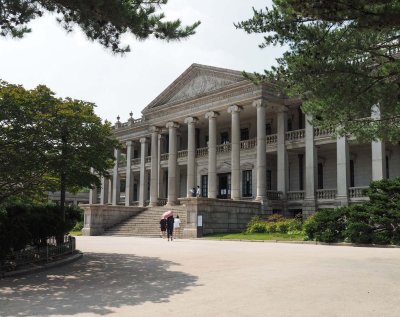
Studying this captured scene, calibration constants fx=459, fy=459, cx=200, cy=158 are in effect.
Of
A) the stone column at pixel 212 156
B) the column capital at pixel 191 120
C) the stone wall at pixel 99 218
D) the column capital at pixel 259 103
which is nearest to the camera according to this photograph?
the column capital at pixel 259 103

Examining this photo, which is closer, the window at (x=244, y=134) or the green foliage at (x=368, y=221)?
the green foliage at (x=368, y=221)

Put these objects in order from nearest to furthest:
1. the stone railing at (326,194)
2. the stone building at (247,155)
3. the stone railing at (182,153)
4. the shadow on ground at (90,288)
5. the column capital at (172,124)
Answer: the shadow on ground at (90,288)
the stone building at (247,155)
the stone railing at (326,194)
the column capital at (172,124)
the stone railing at (182,153)

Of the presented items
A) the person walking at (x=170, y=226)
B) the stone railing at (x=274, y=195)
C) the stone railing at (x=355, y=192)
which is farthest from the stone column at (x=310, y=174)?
the person walking at (x=170, y=226)

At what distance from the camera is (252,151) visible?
120 ft

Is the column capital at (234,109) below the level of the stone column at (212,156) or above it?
above

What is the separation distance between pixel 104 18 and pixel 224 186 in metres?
31.3

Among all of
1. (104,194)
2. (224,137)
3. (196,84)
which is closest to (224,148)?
(224,137)

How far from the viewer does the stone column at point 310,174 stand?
1221 inches

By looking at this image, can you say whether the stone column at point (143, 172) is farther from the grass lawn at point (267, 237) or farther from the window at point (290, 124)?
the grass lawn at point (267, 237)

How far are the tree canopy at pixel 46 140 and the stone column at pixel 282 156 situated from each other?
817 inches

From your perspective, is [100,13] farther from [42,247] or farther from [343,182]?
[343,182]

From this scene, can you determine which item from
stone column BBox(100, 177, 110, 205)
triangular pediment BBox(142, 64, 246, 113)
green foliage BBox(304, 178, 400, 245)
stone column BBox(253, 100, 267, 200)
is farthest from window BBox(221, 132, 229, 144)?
green foliage BBox(304, 178, 400, 245)

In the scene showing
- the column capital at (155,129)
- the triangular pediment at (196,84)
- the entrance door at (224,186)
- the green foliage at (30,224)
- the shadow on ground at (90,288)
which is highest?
the triangular pediment at (196,84)

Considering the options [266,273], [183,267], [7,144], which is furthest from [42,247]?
[266,273]
